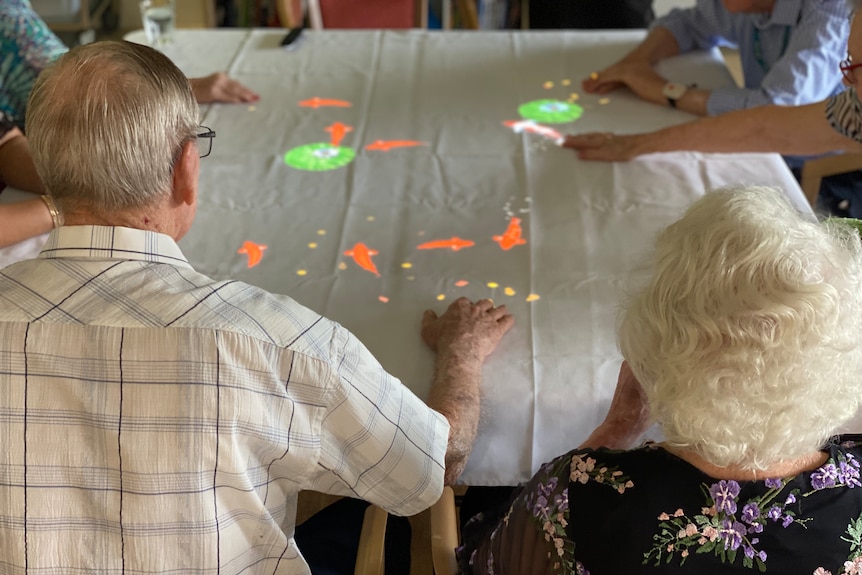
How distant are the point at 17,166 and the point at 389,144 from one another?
2.49 feet

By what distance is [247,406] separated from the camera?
0.90 metres

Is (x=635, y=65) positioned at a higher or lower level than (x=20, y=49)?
lower

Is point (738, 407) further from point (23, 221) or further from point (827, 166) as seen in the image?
point (827, 166)

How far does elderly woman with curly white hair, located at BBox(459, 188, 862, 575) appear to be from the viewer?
0.87 meters

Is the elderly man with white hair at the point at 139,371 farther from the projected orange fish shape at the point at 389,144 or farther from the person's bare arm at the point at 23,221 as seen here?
the projected orange fish shape at the point at 389,144

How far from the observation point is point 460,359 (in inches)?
47.6

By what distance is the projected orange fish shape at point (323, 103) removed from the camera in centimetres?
198

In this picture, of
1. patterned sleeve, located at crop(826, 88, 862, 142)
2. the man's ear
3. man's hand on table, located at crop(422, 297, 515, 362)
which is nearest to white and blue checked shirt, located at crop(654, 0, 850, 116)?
patterned sleeve, located at crop(826, 88, 862, 142)

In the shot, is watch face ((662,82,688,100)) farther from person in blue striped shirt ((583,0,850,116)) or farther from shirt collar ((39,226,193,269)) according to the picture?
shirt collar ((39,226,193,269))

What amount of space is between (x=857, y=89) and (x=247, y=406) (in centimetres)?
132

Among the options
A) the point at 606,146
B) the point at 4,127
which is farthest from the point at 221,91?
the point at 606,146

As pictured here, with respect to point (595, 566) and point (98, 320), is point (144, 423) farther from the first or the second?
point (595, 566)

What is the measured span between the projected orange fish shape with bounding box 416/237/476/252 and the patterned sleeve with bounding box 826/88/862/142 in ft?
2.66

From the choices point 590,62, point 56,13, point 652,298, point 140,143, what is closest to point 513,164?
point 590,62
